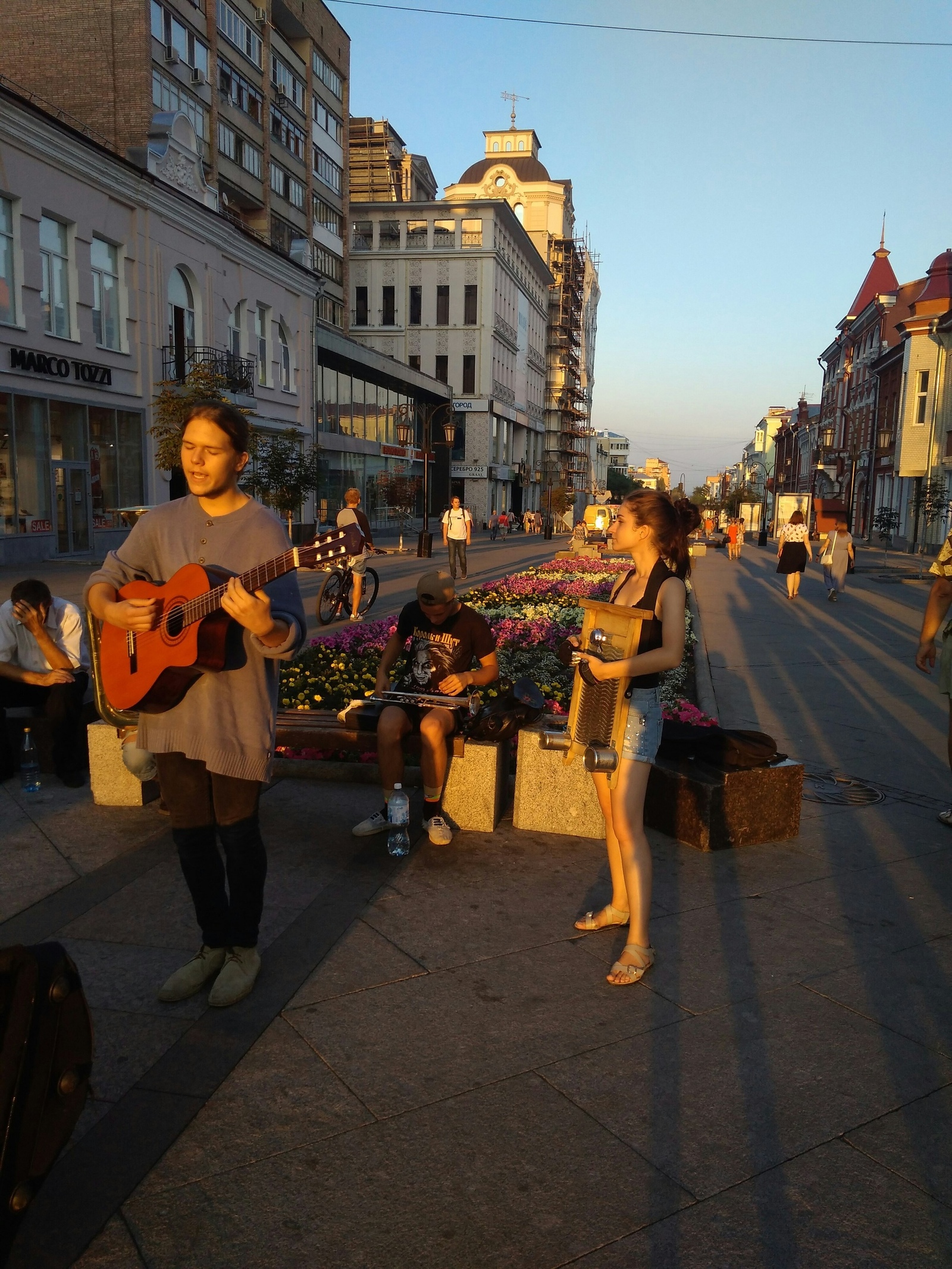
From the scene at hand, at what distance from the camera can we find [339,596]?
44.6ft

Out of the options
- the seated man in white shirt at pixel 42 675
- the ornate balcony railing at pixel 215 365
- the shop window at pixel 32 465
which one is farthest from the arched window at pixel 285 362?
the seated man in white shirt at pixel 42 675

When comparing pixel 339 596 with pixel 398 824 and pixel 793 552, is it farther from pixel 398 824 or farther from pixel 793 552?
pixel 793 552

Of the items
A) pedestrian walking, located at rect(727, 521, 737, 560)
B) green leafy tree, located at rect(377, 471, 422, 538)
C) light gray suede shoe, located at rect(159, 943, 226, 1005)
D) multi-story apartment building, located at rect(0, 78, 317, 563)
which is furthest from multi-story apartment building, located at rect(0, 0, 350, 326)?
light gray suede shoe, located at rect(159, 943, 226, 1005)

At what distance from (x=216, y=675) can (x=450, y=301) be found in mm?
72558

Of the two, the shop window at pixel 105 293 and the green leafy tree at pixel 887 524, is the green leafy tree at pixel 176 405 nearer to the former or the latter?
the shop window at pixel 105 293

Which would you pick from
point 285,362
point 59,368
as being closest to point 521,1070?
point 59,368

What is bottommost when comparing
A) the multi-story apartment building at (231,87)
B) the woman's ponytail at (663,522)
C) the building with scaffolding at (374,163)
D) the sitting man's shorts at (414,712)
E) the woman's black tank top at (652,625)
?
the sitting man's shorts at (414,712)

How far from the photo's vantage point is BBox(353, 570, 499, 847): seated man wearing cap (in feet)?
17.2

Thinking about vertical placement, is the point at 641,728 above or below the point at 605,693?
below

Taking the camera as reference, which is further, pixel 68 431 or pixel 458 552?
pixel 68 431

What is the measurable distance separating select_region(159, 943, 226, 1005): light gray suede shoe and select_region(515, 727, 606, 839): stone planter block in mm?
2227

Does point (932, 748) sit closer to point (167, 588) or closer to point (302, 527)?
point (167, 588)

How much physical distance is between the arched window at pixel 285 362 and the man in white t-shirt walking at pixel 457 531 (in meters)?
16.6

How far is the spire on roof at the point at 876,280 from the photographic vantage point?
70375 millimetres
